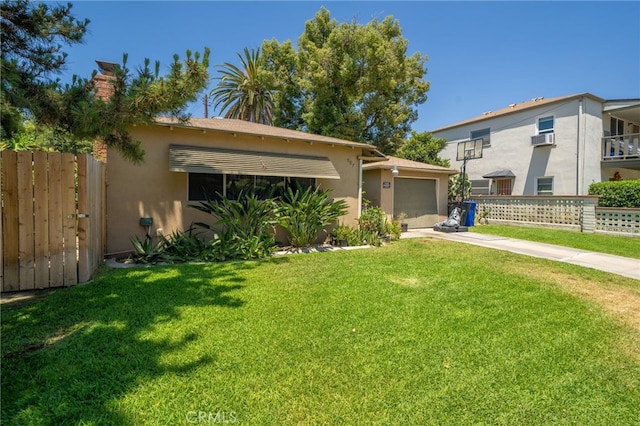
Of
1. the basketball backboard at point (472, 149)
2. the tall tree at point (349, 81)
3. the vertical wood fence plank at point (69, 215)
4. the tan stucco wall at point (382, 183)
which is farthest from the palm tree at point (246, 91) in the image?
the vertical wood fence plank at point (69, 215)

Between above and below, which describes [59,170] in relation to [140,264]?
above

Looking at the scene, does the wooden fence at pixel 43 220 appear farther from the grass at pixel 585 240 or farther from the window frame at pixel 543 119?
the window frame at pixel 543 119

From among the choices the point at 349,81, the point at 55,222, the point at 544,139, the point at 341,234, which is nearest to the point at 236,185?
the point at 341,234

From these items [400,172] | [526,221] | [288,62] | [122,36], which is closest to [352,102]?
[288,62]

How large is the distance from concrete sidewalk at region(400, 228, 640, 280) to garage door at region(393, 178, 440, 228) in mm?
2722

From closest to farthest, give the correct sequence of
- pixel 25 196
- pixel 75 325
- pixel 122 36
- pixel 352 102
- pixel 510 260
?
pixel 75 325 < pixel 25 196 < pixel 122 36 < pixel 510 260 < pixel 352 102

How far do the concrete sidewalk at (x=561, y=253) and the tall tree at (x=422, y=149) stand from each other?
9238 mm

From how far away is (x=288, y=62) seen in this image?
70.9 ft

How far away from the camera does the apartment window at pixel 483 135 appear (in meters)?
21.8

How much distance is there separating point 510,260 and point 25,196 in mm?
10116

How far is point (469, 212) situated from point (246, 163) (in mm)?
11691

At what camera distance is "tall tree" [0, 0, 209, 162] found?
439cm

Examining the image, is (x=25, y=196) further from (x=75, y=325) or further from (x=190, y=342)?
(x=190, y=342)

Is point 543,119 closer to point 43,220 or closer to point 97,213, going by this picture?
point 97,213
